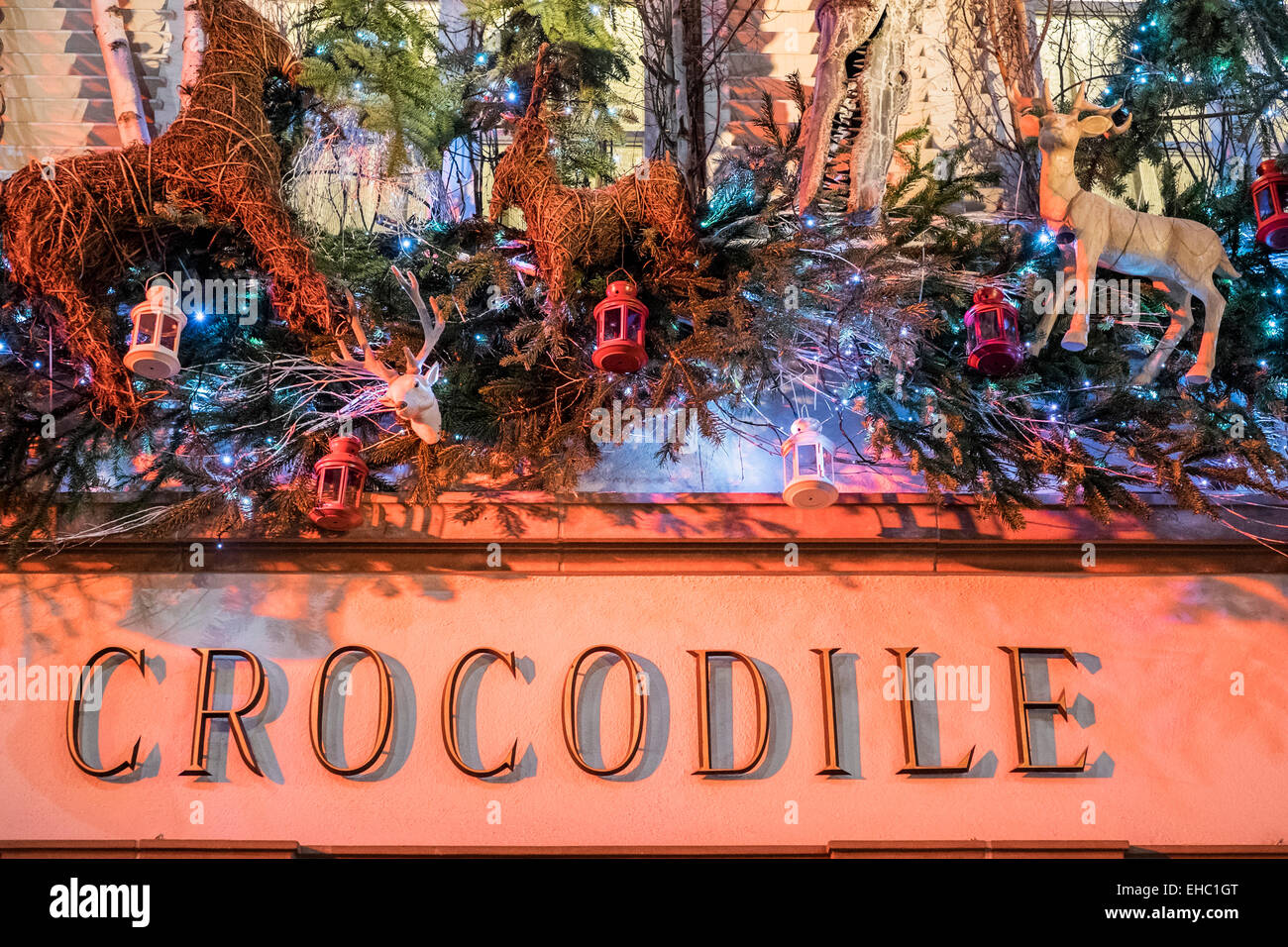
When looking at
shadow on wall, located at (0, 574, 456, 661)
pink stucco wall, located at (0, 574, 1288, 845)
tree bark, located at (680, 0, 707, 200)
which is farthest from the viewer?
tree bark, located at (680, 0, 707, 200)

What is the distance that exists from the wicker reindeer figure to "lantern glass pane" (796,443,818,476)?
843mm

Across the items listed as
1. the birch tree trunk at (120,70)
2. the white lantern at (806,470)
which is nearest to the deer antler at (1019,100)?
the white lantern at (806,470)

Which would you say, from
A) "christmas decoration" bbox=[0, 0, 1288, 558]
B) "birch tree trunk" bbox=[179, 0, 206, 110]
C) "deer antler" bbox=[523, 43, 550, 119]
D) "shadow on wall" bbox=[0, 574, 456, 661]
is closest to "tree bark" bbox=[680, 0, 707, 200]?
"christmas decoration" bbox=[0, 0, 1288, 558]

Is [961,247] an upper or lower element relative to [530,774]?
upper

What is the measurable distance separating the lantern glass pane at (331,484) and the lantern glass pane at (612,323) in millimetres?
1200

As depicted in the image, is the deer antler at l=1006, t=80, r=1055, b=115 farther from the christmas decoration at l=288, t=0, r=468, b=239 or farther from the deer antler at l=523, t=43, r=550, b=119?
the christmas decoration at l=288, t=0, r=468, b=239

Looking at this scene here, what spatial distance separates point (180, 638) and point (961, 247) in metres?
3.65

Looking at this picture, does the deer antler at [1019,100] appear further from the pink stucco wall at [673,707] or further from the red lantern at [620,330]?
the pink stucco wall at [673,707]

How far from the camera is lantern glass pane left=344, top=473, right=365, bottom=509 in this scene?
15.3ft

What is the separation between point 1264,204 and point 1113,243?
57 cm

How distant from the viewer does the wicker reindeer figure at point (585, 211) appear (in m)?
4.52

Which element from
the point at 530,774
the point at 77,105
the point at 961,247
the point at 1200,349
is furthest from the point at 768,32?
the point at 530,774
